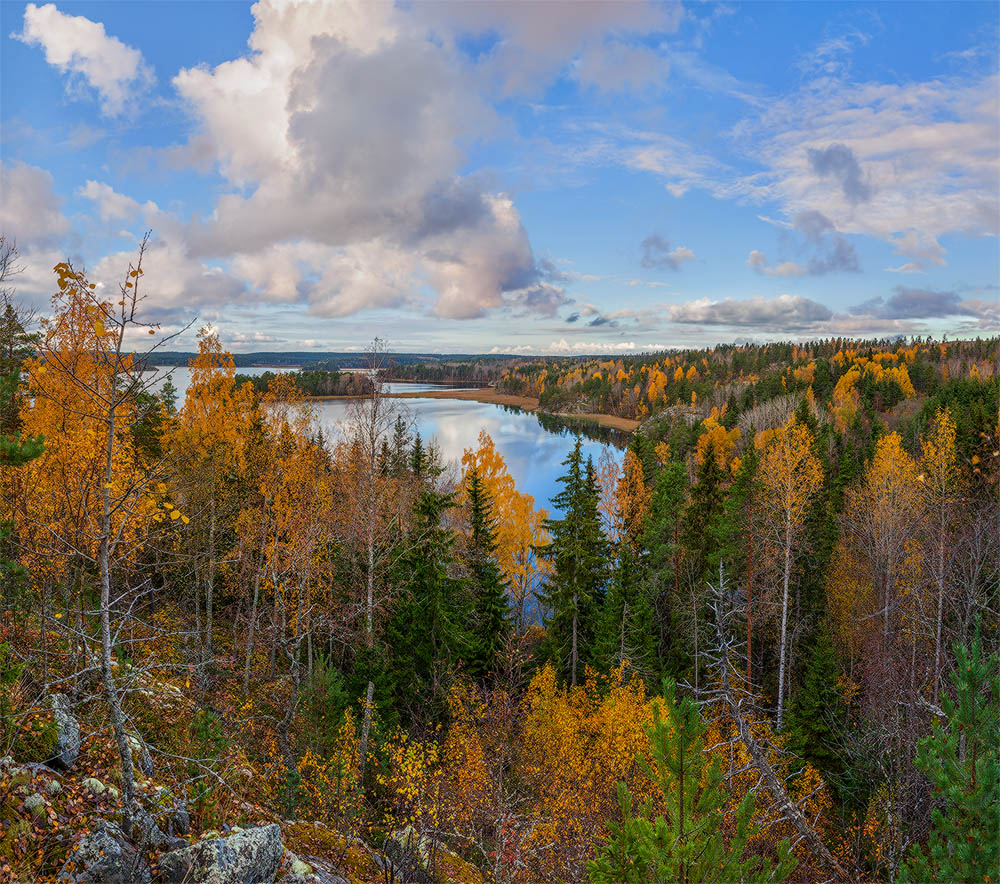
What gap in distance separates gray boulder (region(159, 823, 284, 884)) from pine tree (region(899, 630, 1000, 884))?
8.01m

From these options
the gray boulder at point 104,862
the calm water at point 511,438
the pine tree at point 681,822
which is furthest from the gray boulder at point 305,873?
the calm water at point 511,438

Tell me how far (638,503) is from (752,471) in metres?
9.15

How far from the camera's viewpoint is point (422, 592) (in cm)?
2161

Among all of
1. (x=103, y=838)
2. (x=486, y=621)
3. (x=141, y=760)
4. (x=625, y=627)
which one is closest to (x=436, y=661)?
(x=486, y=621)

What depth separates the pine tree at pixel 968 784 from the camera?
6105mm

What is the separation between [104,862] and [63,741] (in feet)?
8.35

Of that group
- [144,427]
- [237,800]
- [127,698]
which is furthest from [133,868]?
[144,427]

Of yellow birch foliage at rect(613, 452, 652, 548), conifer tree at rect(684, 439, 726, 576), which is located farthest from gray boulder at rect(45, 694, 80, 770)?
yellow birch foliage at rect(613, 452, 652, 548)

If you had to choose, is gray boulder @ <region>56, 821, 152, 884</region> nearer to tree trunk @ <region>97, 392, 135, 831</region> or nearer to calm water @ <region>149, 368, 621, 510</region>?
tree trunk @ <region>97, 392, 135, 831</region>

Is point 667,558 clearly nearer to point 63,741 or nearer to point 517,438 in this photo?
point 63,741

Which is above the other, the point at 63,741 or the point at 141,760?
the point at 63,741

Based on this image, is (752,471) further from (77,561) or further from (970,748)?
(77,561)

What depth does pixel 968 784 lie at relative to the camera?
6.58 meters

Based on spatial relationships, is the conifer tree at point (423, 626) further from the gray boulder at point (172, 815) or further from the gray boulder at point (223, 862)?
the gray boulder at point (223, 862)
